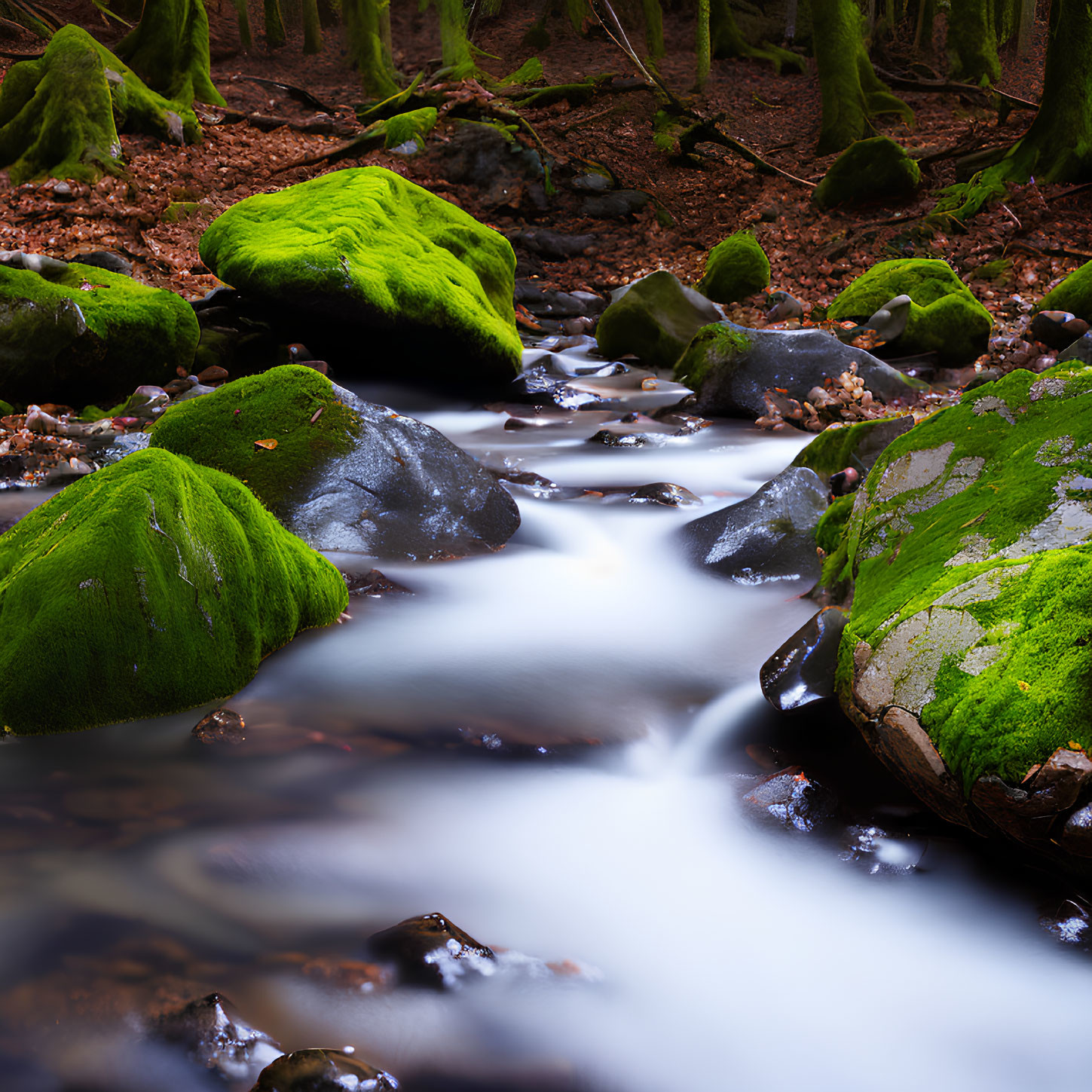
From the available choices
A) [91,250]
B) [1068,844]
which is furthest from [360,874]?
[91,250]

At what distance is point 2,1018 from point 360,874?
926mm

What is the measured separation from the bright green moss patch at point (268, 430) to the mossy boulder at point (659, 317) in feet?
21.1

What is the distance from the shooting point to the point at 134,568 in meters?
3.07

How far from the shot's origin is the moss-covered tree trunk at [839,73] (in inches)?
663

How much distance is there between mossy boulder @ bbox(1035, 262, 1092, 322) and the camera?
8.98 meters

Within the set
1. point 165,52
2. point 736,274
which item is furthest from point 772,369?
point 165,52

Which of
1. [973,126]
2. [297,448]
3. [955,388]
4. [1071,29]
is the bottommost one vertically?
[955,388]

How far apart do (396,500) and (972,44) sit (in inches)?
901

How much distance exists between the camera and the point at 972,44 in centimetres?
2098

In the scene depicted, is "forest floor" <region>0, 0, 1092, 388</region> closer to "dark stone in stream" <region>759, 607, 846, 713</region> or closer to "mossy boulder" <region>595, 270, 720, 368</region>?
"mossy boulder" <region>595, 270, 720, 368</region>

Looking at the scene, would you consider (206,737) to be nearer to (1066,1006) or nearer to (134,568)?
(134,568)

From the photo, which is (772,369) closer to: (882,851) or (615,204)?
(882,851)

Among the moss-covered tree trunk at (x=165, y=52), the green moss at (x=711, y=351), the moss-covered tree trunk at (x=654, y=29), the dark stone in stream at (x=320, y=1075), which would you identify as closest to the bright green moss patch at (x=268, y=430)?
the dark stone in stream at (x=320, y=1075)

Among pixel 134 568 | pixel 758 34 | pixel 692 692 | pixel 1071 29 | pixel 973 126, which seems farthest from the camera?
pixel 758 34
